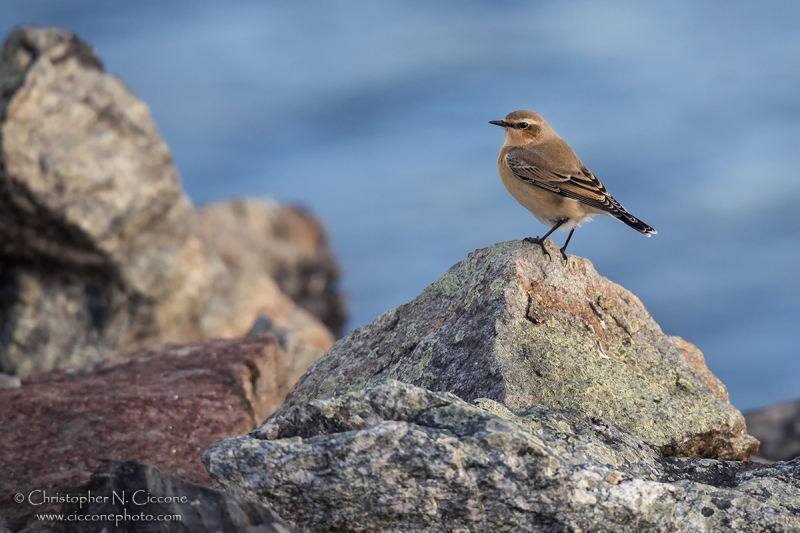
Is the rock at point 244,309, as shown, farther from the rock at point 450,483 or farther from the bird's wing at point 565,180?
the rock at point 450,483

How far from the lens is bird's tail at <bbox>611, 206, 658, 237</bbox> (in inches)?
408

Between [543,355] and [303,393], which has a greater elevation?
[543,355]

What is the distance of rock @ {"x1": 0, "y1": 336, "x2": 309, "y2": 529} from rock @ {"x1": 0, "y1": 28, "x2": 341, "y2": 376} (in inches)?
169

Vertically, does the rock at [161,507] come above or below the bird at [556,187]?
below

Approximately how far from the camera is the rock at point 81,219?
14.1 metres

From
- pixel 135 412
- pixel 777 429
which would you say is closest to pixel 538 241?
pixel 135 412

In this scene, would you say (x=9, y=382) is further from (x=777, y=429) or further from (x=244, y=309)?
(x=777, y=429)

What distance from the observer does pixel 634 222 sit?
34.7 ft

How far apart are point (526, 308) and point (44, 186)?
8834 millimetres

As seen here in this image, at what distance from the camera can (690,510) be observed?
556 cm

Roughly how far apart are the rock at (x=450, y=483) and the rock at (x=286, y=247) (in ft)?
51.6

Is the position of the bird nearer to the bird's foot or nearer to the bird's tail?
the bird's tail

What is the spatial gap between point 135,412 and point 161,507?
359cm

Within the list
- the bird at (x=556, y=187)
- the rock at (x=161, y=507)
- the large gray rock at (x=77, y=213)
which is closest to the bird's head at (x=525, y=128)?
the bird at (x=556, y=187)
